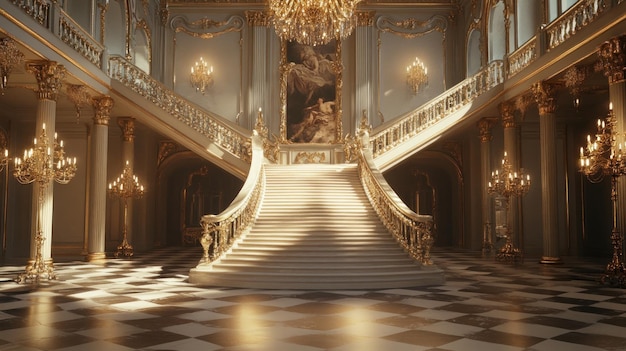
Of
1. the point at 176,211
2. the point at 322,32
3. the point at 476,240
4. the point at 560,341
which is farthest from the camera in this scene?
the point at 176,211

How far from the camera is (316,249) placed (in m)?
9.28

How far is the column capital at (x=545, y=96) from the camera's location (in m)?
11.6

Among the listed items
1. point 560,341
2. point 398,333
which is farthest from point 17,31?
point 560,341

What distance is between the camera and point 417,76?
56.3 ft

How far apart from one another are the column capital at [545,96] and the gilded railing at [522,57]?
2.00 feet

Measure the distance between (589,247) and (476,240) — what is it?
2.80m

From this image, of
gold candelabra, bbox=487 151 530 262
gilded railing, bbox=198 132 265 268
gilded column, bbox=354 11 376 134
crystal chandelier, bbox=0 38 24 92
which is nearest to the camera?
crystal chandelier, bbox=0 38 24 92

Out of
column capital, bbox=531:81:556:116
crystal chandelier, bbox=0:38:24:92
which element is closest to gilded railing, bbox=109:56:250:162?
crystal chandelier, bbox=0:38:24:92

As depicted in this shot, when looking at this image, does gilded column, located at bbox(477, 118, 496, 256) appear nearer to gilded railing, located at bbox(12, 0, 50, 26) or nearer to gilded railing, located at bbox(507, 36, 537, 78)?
gilded railing, located at bbox(507, 36, 537, 78)

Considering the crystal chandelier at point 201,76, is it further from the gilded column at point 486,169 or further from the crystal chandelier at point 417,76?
the gilded column at point 486,169

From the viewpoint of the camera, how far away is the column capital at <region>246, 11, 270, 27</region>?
1741cm

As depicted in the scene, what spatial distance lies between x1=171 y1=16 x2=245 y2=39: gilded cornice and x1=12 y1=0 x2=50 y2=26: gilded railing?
7811 mm

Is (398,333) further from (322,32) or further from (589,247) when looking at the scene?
(589,247)

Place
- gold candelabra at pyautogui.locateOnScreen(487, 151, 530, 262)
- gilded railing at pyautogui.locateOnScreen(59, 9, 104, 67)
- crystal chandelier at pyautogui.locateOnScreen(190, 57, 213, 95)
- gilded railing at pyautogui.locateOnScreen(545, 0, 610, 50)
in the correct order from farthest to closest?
crystal chandelier at pyautogui.locateOnScreen(190, 57, 213, 95) → gold candelabra at pyautogui.locateOnScreen(487, 151, 530, 262) → gilded railing at pyautogui.locateOnScreen(59, 9, 104, 67) → gilded railing at pyautogui.locateOnScreen(545, 0, 610, 50)
